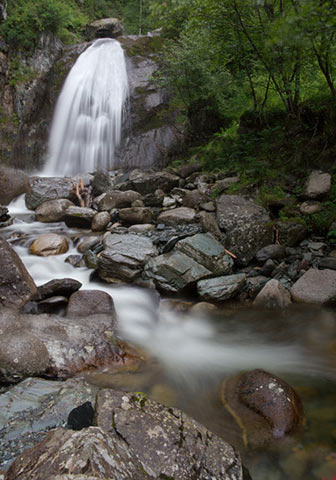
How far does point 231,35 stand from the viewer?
705 centimetres

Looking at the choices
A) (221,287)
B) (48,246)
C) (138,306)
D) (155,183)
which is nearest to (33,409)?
(138,306)

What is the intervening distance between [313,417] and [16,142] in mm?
14102

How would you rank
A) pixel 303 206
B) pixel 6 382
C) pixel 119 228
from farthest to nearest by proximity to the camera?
pixel 119 228 < pixel 303 206 < pixel 6 382

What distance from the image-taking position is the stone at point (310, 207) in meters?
6.12

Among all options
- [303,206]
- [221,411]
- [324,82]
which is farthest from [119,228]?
[324,82]

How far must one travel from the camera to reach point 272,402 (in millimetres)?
2684

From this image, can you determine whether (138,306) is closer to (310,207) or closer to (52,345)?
(52,345)

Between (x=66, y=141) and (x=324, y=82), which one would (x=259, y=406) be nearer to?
(x=324, y=82)

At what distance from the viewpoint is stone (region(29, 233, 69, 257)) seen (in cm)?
670

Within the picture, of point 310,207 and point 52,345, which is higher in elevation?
point 310,207

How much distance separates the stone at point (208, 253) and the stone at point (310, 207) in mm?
1896

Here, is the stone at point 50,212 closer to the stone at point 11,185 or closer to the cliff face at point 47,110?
the stone at point 11,185

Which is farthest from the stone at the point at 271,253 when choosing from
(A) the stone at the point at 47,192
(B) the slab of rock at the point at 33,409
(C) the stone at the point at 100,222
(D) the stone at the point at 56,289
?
(A) the stone at the point at 47,192

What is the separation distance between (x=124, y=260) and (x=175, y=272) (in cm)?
107
